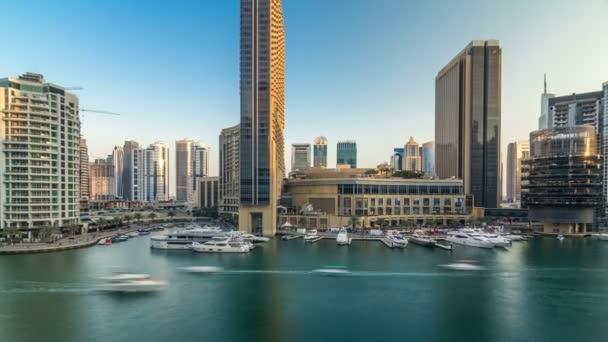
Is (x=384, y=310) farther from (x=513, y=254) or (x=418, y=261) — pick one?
(x=513, y=254)

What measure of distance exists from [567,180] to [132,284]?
7894 centimetres

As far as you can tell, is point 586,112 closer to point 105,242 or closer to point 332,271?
point 332,271

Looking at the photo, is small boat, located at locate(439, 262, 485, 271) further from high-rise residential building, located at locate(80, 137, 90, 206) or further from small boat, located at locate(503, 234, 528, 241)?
high-rise residential building, located at locate(80, 137, 90, 206)

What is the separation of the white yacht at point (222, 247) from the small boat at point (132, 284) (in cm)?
1628

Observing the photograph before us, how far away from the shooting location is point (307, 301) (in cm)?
2886

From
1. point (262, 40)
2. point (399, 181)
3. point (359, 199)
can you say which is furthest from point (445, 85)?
point (262, 40)

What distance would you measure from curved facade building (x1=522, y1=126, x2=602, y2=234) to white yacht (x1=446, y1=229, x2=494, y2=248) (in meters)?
22.9

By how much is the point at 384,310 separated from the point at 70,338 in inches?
875

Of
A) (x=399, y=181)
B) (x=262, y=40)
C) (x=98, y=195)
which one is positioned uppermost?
(x=262, y=40)

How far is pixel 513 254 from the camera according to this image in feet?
160

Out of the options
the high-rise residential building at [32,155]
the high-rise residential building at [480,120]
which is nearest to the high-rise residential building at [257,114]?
the high-rise residential building at [32,155]

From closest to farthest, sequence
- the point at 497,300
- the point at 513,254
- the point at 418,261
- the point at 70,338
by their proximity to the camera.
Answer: the point at 70,338 < the point at 497,300 < the point at 418,261 < the point at 513,254

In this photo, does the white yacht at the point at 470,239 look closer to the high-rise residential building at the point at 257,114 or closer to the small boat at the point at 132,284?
the high-rise residential building at the point at 257,114

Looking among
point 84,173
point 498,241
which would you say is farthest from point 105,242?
point 84,173
